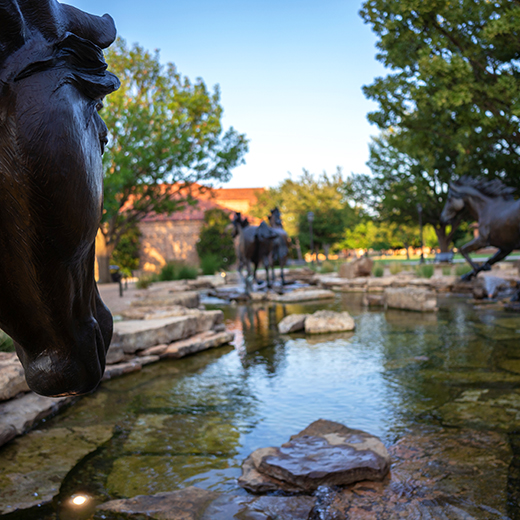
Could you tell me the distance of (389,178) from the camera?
34.1 metres

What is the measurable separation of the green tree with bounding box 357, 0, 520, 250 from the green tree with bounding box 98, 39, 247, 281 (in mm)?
10568

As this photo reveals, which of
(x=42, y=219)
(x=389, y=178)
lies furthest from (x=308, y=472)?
(x=389, y=178)

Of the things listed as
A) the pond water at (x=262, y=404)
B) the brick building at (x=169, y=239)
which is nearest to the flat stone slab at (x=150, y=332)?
the pond water at (x=262, y=404)

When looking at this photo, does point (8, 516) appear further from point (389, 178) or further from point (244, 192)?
point (244, 192)

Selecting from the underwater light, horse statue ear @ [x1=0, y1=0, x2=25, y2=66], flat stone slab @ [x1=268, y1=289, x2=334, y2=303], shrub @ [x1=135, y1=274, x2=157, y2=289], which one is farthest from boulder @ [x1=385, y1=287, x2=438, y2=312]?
horse statue ear @ [x1=0, y1=0, x2=25, y2=66]

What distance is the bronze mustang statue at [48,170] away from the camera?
597mm

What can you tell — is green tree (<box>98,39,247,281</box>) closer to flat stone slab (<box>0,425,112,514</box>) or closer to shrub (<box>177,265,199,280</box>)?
shrub (<box>177,265,199,280</box>)

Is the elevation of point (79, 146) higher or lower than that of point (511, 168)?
lower

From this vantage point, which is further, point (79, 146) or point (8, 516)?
point (8, 516)

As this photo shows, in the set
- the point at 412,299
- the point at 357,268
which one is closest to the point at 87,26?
the point at 412,299

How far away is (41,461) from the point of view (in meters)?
2.72

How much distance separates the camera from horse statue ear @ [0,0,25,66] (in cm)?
56

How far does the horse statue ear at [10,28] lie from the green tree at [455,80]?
8.62 m

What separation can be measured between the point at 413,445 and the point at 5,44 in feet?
9.79
